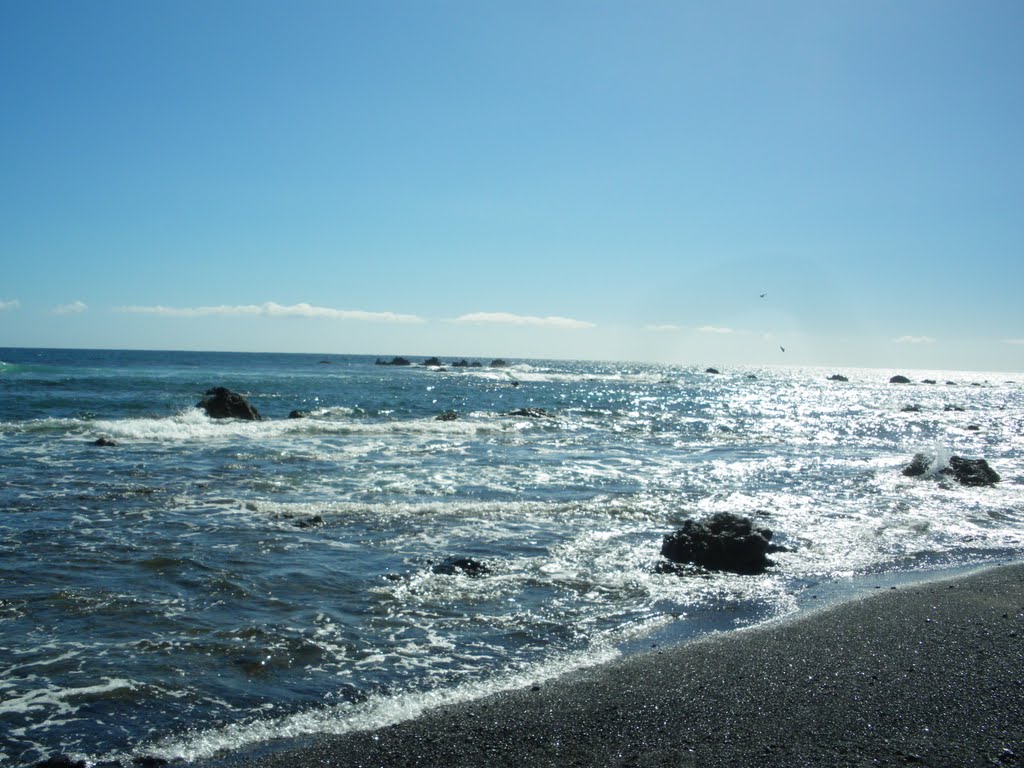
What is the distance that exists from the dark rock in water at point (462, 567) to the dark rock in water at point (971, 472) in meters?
17.9

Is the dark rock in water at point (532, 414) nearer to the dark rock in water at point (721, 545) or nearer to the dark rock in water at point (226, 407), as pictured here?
the dark rock in water at point (226, 407)

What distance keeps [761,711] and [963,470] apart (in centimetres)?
2002

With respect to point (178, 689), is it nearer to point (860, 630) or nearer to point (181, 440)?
point (860, 630)

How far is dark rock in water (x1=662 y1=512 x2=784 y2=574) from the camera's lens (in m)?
11.3

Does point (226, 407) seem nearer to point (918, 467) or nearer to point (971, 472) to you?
point (918, 467)

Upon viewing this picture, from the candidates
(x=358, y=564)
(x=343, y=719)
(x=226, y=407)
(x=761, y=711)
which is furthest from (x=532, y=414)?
(x=343, y=719)

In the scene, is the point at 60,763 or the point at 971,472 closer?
the point at 60,763

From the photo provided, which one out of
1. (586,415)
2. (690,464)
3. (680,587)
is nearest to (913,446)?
(690,464)

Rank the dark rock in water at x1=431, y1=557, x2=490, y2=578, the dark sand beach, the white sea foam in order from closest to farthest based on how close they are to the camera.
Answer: the dark sand beach, the white sea foam, the dark rock in water at x1=431, y1=557, x2=490, y2=578

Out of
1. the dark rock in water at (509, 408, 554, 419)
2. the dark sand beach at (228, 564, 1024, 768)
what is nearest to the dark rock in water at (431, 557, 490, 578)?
the dark sand beach at (228, 564, 1024, 768)

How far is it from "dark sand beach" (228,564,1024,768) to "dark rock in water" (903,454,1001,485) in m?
15.5

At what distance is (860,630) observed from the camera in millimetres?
8289

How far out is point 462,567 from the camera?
1081cm

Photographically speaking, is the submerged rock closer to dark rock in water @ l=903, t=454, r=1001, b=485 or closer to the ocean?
dark rock in water @ l=903, t=454, r=1001, b=485
